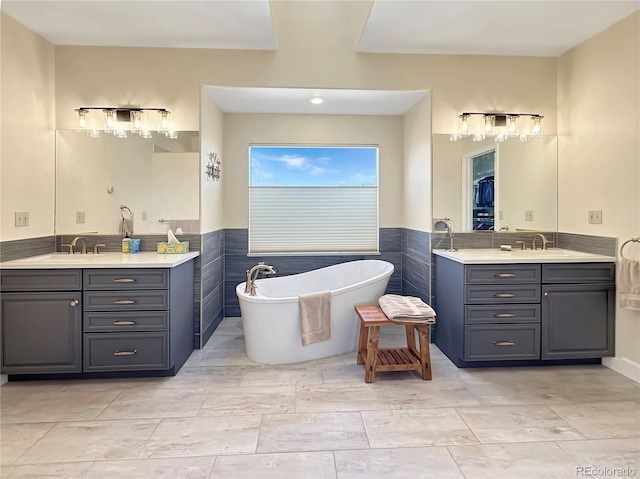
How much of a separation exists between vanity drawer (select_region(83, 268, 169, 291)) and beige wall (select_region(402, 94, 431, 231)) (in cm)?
237

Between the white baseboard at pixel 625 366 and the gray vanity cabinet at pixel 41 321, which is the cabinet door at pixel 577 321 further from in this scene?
the gray vanity cabinet at pixel 41 321

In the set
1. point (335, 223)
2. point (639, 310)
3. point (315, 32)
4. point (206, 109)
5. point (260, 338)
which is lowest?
point (260, 338)

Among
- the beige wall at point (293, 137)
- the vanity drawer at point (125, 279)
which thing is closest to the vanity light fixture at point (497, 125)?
the beige wall at point (293, 137)

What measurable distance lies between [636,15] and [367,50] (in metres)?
1.96

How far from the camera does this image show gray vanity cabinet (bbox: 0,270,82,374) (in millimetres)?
2771

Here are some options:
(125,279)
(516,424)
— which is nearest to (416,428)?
(516,424)

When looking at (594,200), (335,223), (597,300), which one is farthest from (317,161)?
(597,300)

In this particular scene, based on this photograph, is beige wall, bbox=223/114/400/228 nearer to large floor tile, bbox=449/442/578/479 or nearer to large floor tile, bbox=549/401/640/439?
large floor tile, bbox=549/401/640/439

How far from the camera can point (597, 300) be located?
314 centimetres

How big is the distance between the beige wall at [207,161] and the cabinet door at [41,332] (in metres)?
Result: 1.23

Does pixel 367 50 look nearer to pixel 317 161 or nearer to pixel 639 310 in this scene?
pixel 317 161

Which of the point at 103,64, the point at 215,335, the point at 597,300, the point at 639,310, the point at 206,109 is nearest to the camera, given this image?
the point at 639,310

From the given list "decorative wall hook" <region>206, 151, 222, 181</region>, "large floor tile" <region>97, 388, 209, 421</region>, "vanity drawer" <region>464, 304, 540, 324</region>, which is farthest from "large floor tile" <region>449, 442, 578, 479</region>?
"decorative wall hook" <region>206, 151, 222, 181</region>

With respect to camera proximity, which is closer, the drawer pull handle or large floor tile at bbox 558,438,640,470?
large floor tile at bbox 558,438,640,470
